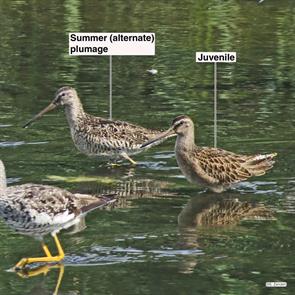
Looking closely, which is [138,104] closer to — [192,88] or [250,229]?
[192,88]

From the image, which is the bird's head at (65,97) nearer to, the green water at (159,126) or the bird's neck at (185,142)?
the green water at (159,126)

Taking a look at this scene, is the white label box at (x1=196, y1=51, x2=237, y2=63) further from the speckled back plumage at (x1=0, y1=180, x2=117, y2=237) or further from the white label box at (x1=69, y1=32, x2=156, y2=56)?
the speckled back plumage at (x1=0, y1=180, x2=117, y2=237)

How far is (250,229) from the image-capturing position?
1416 cm

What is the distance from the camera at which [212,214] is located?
584 inches

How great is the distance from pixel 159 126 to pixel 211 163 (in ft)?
10.2

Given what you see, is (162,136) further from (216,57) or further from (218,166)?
(216,57)

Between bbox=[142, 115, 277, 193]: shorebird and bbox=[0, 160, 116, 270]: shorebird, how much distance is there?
2985 millimetres

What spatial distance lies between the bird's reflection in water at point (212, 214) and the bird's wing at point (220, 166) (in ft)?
0.78

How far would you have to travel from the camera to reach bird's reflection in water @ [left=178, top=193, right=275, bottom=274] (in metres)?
14.0

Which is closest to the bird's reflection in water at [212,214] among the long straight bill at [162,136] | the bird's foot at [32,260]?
the long straight bill at [162,136]

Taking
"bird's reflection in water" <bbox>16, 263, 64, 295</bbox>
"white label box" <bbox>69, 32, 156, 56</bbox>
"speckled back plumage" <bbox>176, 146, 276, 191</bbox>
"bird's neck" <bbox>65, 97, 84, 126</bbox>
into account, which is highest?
"white label box" <bbox>69, 32, 156, 56</bbox>

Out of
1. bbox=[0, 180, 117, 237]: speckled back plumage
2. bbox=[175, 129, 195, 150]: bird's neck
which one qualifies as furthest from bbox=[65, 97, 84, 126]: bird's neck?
bbox=[0, 180, 117, 237]: speckled back plumage

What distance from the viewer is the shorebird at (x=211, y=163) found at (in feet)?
51.5

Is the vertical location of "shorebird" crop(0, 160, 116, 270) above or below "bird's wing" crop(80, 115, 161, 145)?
below
